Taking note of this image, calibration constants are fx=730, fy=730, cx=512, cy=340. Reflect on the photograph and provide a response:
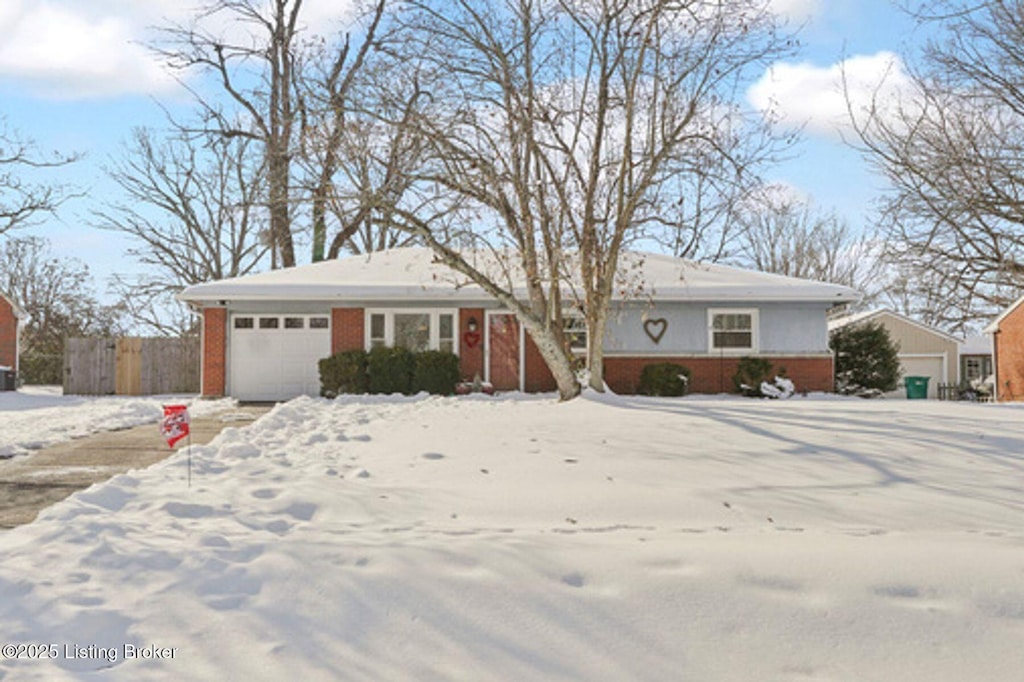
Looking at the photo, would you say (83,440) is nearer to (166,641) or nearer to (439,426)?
(439,426)

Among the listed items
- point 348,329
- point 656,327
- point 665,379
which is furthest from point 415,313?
point 665,379

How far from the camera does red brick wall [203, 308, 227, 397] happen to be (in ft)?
62.2

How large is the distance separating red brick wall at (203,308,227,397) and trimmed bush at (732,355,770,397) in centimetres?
1336

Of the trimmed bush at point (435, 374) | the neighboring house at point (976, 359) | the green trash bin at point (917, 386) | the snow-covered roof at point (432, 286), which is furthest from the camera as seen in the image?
the neighboring house at point (976, 359)

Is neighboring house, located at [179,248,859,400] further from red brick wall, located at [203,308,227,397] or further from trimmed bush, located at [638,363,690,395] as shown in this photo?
trimmed bush, located at [638,363,690,395]

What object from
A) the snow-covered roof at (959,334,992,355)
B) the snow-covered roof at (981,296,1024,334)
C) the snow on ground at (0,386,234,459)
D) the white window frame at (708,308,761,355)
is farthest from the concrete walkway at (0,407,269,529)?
the snow-covered roof at (959,334,992,355)

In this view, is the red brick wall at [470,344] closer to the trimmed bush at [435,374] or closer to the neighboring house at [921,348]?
the trimmed bush at [435,374]

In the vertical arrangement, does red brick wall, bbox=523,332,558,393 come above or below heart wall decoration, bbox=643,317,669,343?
below

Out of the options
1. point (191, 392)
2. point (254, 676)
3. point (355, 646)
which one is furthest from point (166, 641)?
point (191, 392)

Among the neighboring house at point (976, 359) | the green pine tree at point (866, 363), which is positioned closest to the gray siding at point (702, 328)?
the green pine tree at point (866, 363)

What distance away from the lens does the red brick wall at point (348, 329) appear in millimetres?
18953

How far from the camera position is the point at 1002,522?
525 centimetres

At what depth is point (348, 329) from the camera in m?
19.0

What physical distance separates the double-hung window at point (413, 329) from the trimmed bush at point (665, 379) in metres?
5.13
